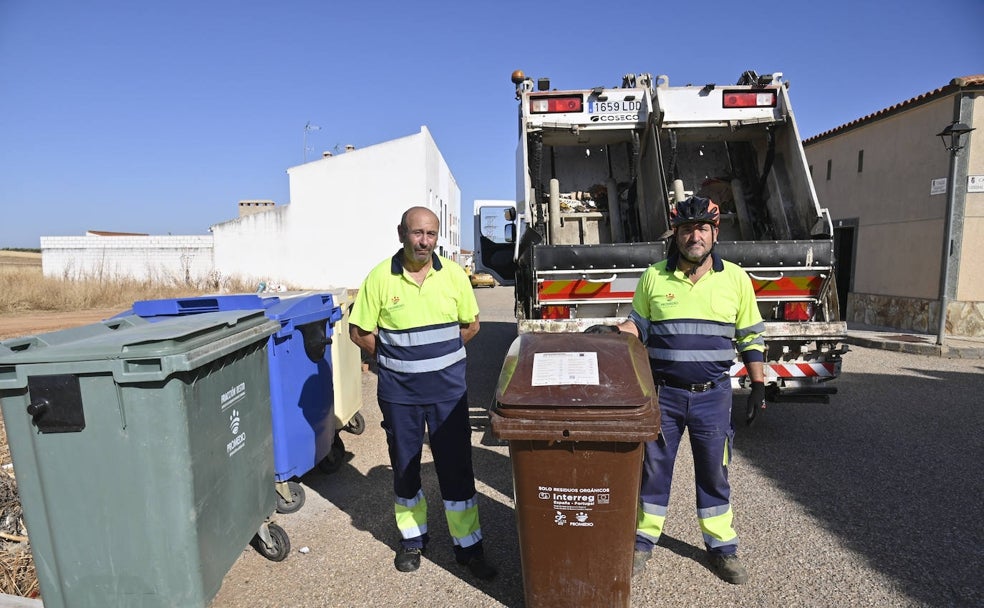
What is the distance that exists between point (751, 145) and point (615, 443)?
4.66 m

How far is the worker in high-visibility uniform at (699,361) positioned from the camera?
270 cm

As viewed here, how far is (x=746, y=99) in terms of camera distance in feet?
17.4

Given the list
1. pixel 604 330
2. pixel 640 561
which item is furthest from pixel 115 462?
pixel 640 561

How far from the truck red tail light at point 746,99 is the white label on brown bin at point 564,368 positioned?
3.87 metres

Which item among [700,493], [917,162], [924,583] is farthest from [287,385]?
[917,162]

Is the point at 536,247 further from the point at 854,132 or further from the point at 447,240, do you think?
the point at 447,240

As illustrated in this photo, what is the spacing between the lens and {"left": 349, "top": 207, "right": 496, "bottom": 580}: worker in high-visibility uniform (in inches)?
111

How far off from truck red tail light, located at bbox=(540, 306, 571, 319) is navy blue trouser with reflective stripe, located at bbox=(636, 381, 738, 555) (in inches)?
77.0

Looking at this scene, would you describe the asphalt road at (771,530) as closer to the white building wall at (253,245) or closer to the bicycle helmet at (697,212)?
the bicycle helmet at (697,212)

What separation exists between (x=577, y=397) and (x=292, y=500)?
6.93ft

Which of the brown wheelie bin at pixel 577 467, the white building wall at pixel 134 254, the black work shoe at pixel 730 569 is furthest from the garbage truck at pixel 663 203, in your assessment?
the white building wall at pixel 134 254

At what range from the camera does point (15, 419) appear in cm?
208

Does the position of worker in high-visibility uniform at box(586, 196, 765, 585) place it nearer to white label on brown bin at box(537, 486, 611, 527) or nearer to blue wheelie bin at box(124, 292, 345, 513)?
white label on brown bin at box(537, 486, 611, 527)

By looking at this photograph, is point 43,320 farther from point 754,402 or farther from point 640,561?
point 754,402
